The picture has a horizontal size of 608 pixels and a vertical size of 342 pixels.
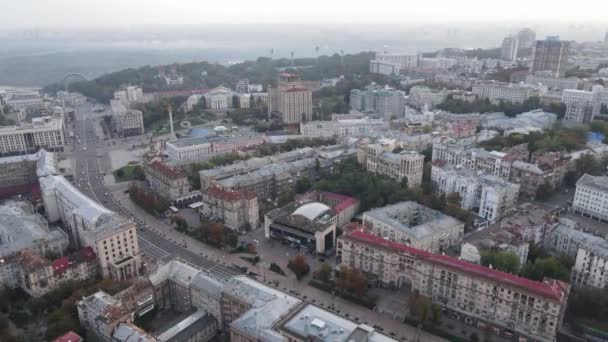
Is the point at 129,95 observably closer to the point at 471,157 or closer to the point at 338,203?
the point at 338,203

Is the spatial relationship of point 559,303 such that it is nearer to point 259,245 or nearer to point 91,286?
point 259,245

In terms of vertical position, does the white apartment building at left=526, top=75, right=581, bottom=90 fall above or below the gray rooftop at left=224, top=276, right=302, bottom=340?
above

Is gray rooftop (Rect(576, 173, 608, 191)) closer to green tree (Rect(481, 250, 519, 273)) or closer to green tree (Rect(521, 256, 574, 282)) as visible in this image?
green tree (Rect(521, 256, 574, 282))

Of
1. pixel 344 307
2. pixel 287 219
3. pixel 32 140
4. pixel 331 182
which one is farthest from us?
pixel 32 140

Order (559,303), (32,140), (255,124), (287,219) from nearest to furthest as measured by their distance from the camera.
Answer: (559,303)
(287,219)
(32,140)
(255,124)

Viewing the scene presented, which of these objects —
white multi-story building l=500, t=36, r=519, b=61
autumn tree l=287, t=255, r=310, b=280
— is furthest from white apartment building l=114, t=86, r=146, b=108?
white multi-story building l=500, t=36, r=519, b=61

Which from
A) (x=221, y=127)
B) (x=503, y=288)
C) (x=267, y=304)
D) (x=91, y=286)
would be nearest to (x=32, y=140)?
(x=221, y=127)
